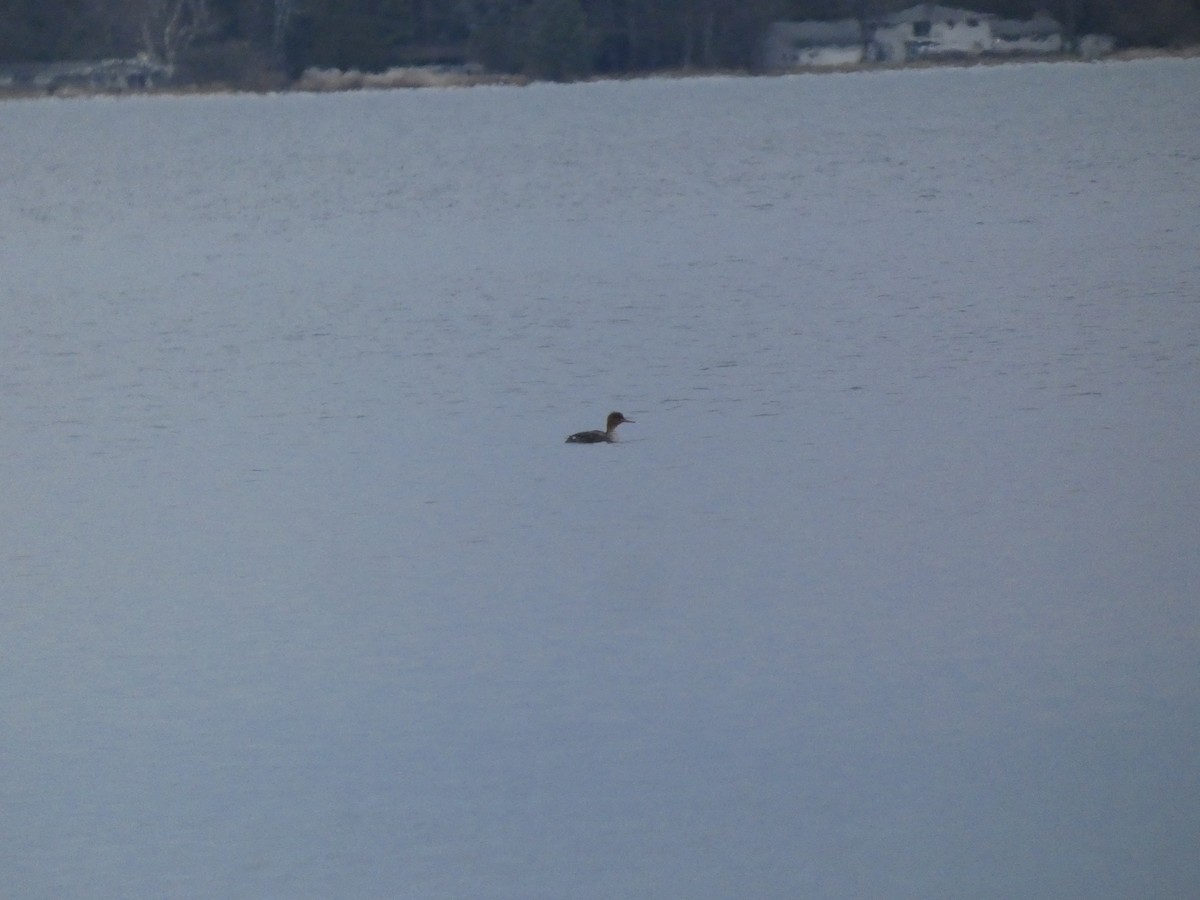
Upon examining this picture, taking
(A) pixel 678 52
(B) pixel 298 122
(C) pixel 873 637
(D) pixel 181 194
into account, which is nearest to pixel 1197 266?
(C) pixel 873 637

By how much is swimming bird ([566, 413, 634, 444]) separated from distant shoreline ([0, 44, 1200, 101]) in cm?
5420

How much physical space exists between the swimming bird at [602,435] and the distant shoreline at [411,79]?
178 feet

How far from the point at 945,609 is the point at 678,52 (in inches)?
2274

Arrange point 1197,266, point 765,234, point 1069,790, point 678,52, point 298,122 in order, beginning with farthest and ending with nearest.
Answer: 1. point 678,52
2. point 298,122
3. point 765,234
4. point 1197,266
5. point 1069,790

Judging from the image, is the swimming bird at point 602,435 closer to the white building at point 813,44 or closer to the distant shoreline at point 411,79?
the distant shoreline at point 411,79

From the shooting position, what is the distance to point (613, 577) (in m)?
7.65

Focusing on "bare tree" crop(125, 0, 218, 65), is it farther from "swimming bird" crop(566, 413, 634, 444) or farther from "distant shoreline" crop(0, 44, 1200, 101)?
"swimming bird" crop(566, 413, 634, 444)

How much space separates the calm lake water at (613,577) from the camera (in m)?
5.62

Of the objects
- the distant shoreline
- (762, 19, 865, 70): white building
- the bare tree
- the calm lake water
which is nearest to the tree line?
the bare tree

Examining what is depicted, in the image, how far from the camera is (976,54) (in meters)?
65.4

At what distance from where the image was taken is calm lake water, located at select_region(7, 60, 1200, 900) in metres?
5.62

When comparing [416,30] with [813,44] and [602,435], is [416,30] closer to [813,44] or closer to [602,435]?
[813,44]

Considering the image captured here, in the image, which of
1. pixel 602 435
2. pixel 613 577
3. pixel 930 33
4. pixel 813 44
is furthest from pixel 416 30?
pixel 613 577

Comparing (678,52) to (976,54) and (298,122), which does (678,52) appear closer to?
(976,54)
